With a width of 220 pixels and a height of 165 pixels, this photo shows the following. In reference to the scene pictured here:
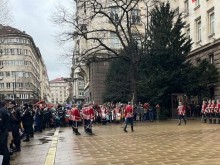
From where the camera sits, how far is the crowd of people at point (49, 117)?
450 inches

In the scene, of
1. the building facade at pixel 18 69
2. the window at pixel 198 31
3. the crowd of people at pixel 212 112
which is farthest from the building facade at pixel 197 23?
the building facade at pixel 18 69

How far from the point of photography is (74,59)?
125 ft

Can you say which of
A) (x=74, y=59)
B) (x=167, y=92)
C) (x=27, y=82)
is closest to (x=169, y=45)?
(x=167, y=92)

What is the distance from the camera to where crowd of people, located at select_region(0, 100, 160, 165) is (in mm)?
11422

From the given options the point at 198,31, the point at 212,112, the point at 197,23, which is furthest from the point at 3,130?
the point at 197,23

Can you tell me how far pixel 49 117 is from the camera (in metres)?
33.1

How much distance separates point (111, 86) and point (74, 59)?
13131 millimetres

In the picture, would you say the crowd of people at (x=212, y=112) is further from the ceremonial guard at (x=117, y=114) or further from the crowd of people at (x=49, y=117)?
the ceremonial guard at (x=117, y=114)

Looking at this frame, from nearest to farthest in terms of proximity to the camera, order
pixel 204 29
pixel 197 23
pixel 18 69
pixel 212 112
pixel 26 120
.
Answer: pixel 26 120, pixel 212 112, pixel 204 29, pixel 197 23, pixel 18 69

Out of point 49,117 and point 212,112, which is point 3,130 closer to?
point 212,112

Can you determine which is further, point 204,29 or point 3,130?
point 204,29

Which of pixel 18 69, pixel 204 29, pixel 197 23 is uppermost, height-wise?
pixel 18 69

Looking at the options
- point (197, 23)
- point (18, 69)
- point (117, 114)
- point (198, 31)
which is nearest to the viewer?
point (117, 114)

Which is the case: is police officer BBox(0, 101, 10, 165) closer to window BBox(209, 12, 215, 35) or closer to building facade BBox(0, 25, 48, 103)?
window BBox(209, 12, 215, 35)
